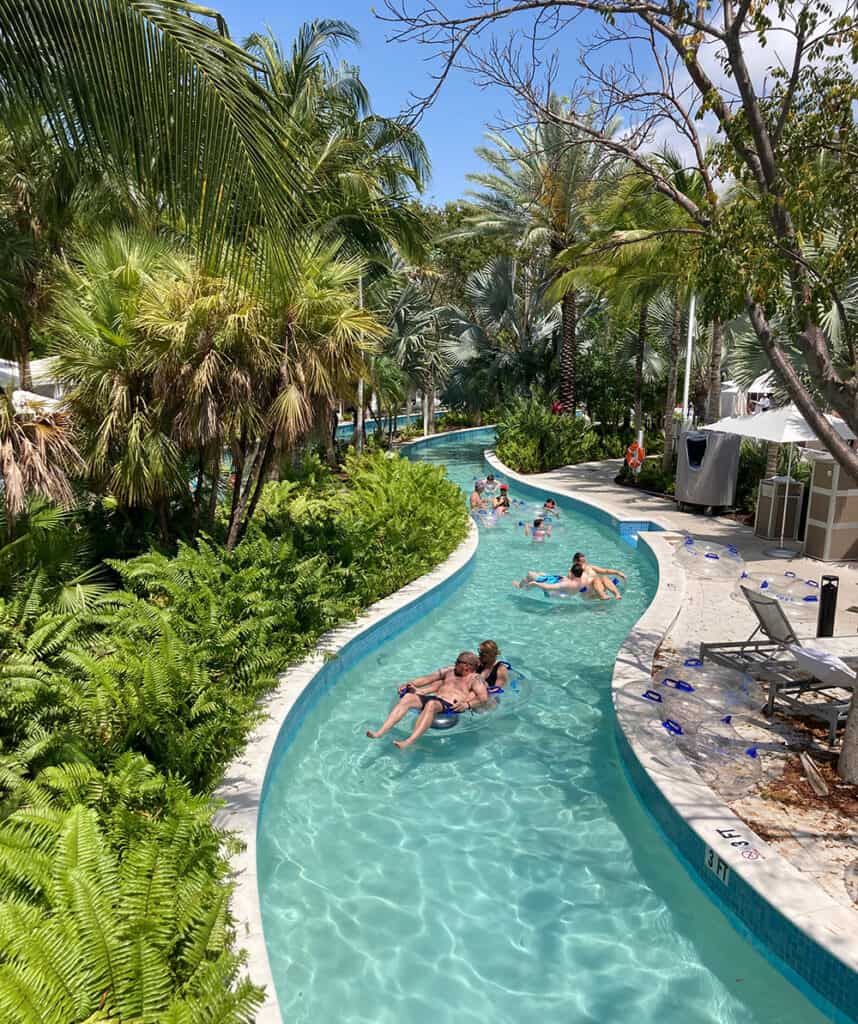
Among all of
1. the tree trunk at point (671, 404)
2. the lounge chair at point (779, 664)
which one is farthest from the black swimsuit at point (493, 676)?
the tree trunk at point (671, 404)

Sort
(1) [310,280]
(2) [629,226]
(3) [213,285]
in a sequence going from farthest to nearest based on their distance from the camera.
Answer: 1. (2) [629,226]
2. (1) [310,280]
3. (3) [213,285]

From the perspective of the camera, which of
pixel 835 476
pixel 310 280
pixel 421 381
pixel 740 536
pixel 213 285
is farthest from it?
pixel 421 381

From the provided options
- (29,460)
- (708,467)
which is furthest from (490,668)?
(708,467)

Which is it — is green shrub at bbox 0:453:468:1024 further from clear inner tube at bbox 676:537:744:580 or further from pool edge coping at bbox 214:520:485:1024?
clear inner tube at bbox 676:537:744:580

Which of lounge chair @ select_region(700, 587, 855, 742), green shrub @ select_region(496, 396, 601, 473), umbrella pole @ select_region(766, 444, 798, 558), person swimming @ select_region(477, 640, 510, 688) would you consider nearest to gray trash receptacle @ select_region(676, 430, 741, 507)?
umbrella pole @ select_region(766, 444, 798, 558)

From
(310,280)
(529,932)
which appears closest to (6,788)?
(529,932)

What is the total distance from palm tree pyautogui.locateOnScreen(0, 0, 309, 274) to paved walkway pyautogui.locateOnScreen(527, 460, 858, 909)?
511cm

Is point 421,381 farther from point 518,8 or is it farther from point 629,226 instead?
point 518,8

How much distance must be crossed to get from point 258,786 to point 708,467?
13.5m

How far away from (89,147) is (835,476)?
37.9 ft

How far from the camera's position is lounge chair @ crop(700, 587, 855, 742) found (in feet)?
21.7

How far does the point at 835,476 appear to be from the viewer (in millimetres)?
11938

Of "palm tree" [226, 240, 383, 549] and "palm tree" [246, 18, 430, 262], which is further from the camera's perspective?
"palm tree" [246, 18, 430, 262]

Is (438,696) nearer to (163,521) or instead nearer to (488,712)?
(488,712)
